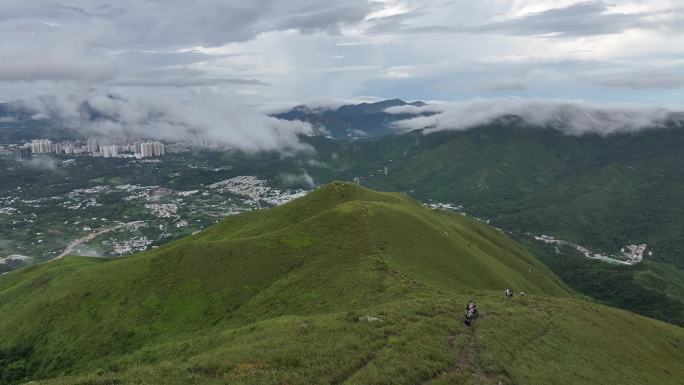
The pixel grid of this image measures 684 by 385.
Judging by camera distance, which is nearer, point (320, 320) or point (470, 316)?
point (470, 316)

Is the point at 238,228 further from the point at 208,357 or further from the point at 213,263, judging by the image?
the point at 208,357

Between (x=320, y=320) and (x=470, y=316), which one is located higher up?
(x=470, y=316)

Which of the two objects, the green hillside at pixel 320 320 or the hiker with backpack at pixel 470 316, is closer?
the green hillside at pixel 320 320

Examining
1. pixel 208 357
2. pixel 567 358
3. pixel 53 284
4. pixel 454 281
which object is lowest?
pixel 53 284

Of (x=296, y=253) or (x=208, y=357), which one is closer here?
(x=208, y=357)

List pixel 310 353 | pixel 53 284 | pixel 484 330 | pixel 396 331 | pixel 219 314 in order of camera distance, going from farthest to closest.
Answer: pixel 53 284, pixel 219 314, pixel 484 330, pixel 396 331, pixel 310 353

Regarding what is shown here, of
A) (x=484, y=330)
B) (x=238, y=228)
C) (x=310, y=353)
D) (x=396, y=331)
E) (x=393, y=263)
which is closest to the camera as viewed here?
(x=310, y=353)

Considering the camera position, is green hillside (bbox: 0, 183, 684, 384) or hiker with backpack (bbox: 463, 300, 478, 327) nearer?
green hillside (bbox: 0, 183, 684, 384)

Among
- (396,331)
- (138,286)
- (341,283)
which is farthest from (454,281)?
(138,286)
